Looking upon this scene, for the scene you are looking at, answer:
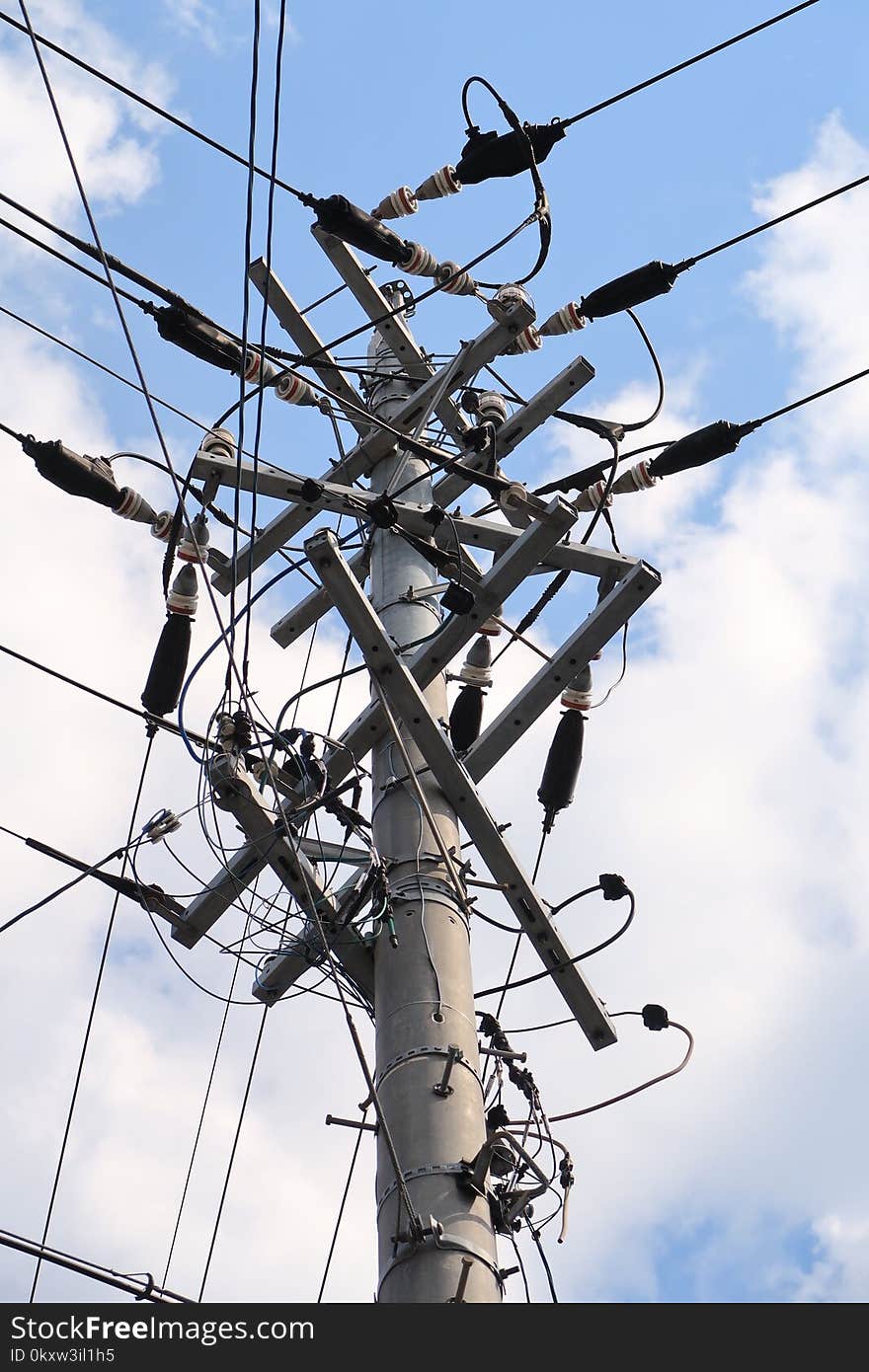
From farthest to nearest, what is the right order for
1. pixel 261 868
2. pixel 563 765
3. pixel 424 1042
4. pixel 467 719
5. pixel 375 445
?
pixel 375 445
pixel 467 719
pixel 563 765
pixel 261 868
pixel 424 1042

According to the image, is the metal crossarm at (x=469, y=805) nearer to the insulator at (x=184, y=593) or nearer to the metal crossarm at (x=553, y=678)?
the metal crossarm at (x=553, y=678)

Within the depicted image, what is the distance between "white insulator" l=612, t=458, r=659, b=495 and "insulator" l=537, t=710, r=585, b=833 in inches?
51.9

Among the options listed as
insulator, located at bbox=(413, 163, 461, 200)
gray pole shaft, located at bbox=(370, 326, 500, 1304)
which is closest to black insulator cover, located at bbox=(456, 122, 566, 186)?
insulator, located at bbox=(413, 163, 461, 200)

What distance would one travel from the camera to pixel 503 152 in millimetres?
7789

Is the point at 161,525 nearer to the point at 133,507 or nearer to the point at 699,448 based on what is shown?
the point at 133,507

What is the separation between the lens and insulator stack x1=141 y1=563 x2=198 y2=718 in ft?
22.7

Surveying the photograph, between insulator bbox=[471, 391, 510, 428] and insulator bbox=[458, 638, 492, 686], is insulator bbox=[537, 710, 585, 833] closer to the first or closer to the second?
insulator bbox=[458, 638, 492, 686]

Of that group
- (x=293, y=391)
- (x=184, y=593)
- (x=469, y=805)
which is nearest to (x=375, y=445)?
(x=293, y=391)

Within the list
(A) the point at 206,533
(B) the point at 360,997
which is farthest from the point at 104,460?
(B) the point at 360,997

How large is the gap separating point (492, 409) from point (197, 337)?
1.75 m

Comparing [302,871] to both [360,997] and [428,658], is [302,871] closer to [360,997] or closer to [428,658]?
[360,997]
